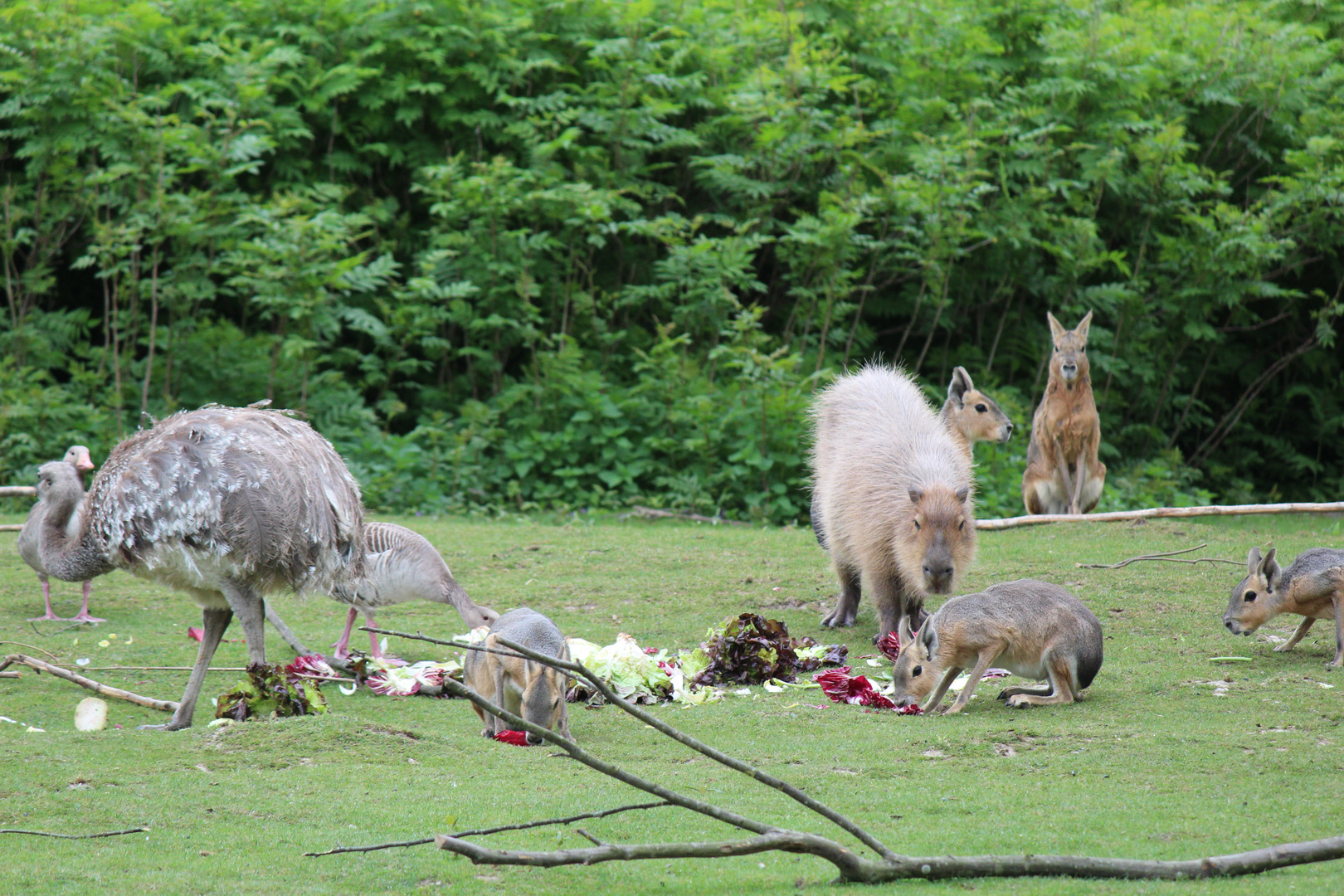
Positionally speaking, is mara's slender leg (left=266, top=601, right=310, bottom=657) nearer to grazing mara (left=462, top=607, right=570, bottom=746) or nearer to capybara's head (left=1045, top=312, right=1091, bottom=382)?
grazing mara (left=462, top=607, right=570, bottom=746)

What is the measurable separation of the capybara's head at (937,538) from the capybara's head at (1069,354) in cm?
322

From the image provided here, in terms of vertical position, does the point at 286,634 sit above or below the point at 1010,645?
below

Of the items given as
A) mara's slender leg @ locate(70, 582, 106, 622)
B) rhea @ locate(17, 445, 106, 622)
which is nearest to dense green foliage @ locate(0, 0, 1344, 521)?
rhea @ locate(17, 445, 106, 622)

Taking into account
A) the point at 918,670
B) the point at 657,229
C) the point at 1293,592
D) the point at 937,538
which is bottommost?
the point at 918,670

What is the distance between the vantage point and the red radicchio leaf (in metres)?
6.32

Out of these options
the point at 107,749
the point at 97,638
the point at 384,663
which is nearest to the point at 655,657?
the point at 384,663

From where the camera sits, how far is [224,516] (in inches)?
189

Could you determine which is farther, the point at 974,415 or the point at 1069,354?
the point at 1069,354

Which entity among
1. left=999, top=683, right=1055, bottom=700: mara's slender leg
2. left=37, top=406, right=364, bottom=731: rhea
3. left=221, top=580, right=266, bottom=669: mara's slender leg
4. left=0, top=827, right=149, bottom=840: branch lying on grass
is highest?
left=37, top=406, right=364, bottom=731: rhea

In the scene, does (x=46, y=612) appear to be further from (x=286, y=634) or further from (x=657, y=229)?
(x=657, y=229)

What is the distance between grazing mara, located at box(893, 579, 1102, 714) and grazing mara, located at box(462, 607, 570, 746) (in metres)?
1.55

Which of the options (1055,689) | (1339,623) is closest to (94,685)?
(1055,689)

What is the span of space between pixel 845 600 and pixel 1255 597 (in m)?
2.20

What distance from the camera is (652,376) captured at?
40.4 ft
